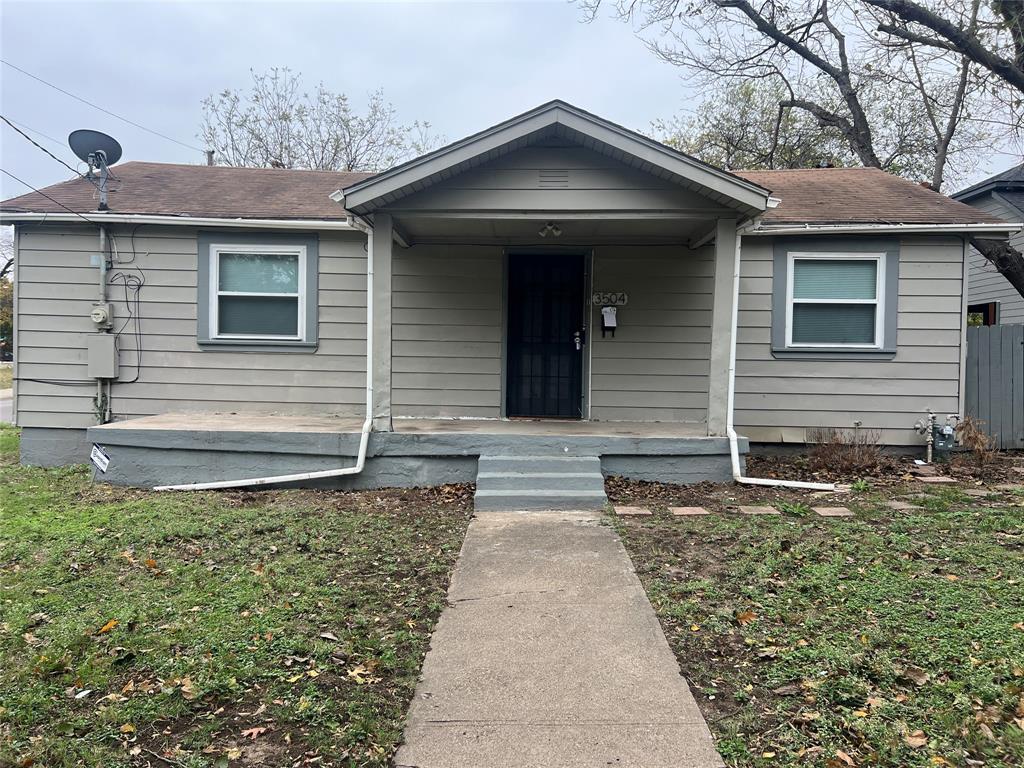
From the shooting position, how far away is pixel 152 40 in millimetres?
11914

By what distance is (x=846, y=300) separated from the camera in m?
7.39

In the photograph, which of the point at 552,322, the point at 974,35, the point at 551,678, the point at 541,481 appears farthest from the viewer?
the point at 974,35

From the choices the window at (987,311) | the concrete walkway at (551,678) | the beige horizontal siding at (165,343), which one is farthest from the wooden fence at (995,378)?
the beige horizontal siding at (165,343)

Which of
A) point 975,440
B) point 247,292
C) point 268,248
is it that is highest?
point 268,248

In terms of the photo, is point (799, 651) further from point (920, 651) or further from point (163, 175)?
point (163, 175)

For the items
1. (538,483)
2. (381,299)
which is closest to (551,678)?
(538,483)

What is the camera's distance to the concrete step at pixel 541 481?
220 inches

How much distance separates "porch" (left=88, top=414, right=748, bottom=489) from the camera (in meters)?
6.13

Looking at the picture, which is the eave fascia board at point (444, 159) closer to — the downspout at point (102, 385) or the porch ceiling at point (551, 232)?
the porch ceiling at point (551, 232)

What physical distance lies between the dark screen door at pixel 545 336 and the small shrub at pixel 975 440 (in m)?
4.52

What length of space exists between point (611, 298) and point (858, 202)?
343 centimetres

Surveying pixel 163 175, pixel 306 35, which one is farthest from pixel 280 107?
pixel 163 175

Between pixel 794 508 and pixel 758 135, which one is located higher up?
pixel 758 135

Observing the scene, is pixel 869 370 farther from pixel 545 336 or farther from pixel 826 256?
pixel 545 336
